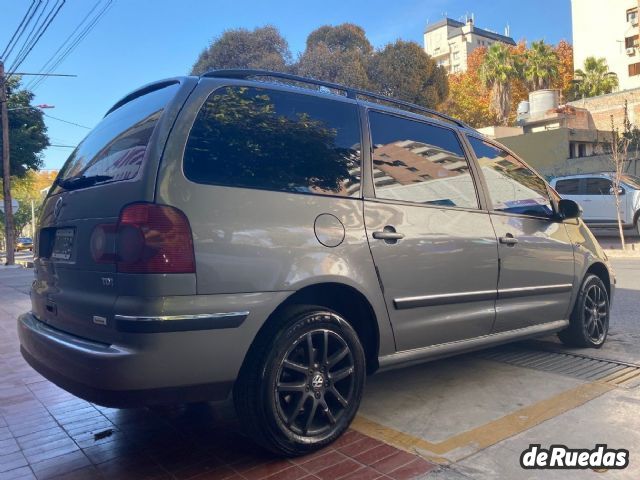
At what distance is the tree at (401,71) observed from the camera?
3002 centimetres

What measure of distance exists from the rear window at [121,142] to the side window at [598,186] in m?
14.1

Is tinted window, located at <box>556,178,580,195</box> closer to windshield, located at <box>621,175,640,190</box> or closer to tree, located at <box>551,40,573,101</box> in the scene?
windshield, located at <box>621,175,640,190</box>

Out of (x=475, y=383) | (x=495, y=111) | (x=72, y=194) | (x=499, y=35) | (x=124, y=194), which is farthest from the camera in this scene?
(x=499, y=35)

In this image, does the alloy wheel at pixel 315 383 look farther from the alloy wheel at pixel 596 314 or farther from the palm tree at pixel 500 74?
the palm tree at pixel 500 74

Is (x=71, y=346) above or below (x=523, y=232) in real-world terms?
below

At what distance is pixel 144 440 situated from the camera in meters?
3.15

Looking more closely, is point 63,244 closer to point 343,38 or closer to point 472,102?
point 343,38

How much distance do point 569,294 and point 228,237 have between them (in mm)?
3242

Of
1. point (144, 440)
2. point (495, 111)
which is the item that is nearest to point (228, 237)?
point (144, 440)

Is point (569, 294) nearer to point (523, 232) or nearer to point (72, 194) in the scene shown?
point (523, 232)

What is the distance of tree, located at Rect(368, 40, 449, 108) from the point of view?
98.5ft

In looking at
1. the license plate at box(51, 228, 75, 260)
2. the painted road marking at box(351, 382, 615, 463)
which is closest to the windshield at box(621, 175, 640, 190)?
the painted road marking at box(351, 382, 615, 463)

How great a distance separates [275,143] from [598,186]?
46.4ft

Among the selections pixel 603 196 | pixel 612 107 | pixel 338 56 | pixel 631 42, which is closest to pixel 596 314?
pixel 603 196
